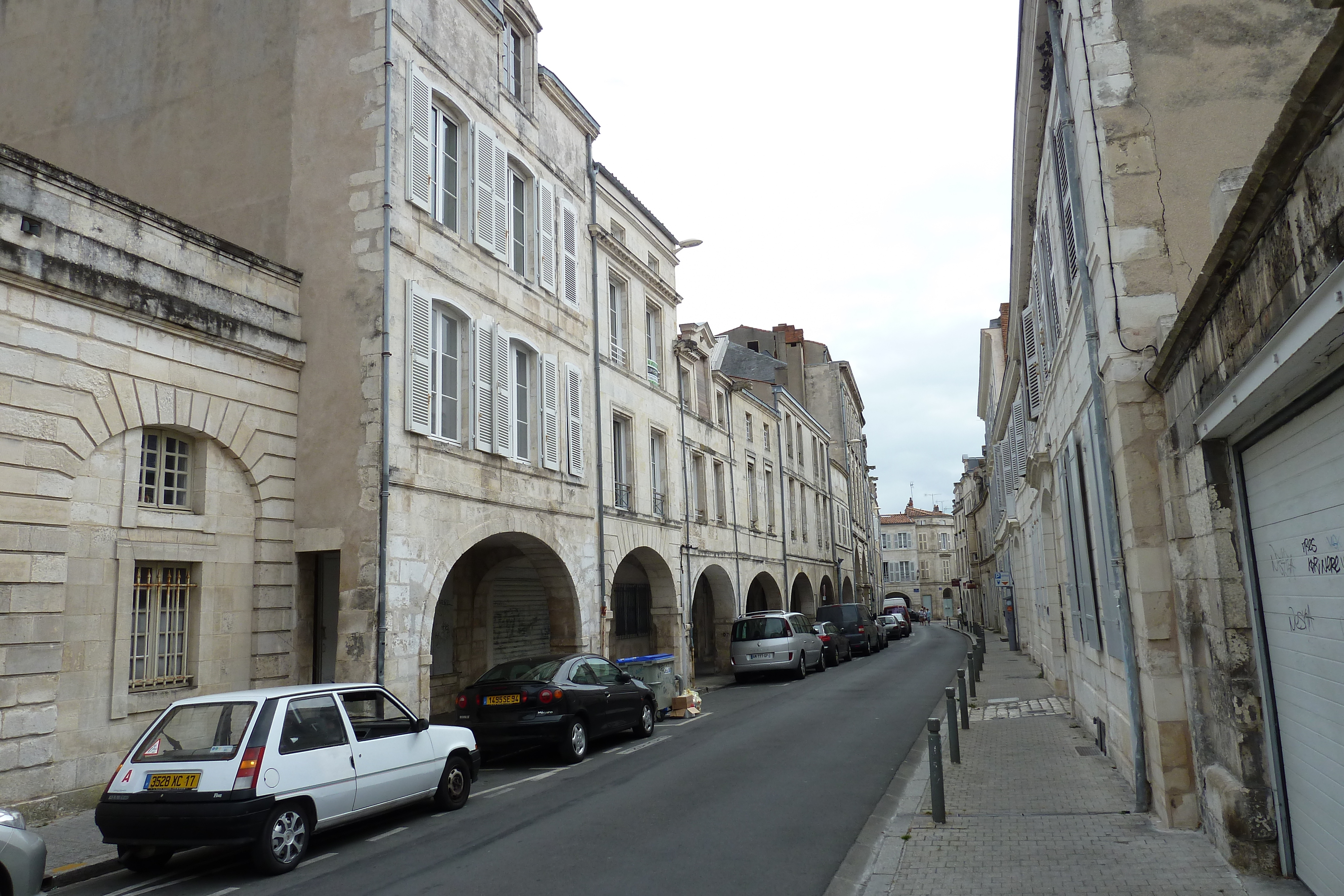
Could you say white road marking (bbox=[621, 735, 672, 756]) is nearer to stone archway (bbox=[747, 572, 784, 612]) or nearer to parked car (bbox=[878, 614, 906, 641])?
stone archway (bbox=[747, 572, 784, 612])

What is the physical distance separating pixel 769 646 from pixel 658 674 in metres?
6.89

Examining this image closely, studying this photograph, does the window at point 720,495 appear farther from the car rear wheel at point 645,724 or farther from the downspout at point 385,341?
the downspout at point 385,341

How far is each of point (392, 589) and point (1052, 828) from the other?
8.01 metres

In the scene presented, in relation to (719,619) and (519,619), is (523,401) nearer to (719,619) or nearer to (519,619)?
(519,619)

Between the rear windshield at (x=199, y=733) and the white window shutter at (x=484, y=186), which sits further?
the white window shutter at (x=484, y=186)

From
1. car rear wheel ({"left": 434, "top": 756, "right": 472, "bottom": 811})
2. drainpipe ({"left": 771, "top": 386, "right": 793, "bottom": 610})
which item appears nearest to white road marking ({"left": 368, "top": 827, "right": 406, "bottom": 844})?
car rear wheel ({"left": 434, "top": 756, "right": 472, "bottom": 811})

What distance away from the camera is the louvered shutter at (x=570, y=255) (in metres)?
17.4

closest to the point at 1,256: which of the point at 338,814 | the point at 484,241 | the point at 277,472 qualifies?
the point at 277,472

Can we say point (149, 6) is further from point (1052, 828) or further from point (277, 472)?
point (1052, 828)

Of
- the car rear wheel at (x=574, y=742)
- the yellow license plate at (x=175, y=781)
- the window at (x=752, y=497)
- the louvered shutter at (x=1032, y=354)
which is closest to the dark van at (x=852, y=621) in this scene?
the window at (x=752, y=497)

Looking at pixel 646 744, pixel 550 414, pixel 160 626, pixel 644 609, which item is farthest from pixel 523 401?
pixel 644 609

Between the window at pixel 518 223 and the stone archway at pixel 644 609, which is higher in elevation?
the window at pixel 518 223

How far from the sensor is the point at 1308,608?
15.5ft

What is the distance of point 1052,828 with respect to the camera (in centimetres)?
697
